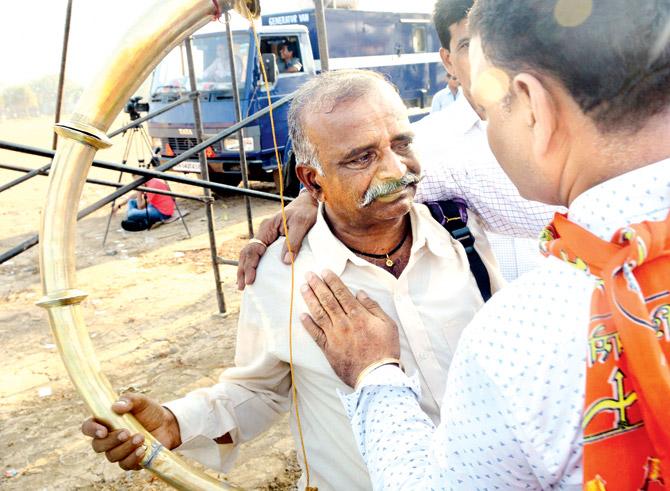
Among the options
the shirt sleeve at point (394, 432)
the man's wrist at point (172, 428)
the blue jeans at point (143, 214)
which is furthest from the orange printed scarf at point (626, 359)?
the blue jeans at point (143, 214)

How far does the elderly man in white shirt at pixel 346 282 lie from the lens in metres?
1.68

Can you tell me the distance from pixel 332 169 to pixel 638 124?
113 cm

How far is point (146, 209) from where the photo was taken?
8.57 meters

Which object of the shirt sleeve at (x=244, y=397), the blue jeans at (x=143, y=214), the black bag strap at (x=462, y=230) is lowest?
the blue jeans at (x=143, y=214)

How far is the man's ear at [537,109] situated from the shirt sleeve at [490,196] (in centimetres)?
101

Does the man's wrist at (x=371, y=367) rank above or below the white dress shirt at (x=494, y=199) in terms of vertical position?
below

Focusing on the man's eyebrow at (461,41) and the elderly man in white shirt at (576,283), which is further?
the man's eyebrow at (461,41)

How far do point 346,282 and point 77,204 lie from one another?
2.63ft

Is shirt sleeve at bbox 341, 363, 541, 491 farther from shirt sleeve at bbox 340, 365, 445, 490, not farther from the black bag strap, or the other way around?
the black bag strap

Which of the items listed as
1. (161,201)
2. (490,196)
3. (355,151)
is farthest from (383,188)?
(161,201)

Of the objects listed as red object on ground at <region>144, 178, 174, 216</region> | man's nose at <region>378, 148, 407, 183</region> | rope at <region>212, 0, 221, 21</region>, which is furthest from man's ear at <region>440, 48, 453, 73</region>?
red object on ground at <region>144, 178, 174, 216</region>

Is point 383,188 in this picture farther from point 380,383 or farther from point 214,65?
point 214,65

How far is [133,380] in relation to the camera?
4387 millimetres

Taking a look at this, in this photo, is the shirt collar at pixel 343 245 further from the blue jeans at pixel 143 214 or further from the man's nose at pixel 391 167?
the blue jeans at pixel 143 214
